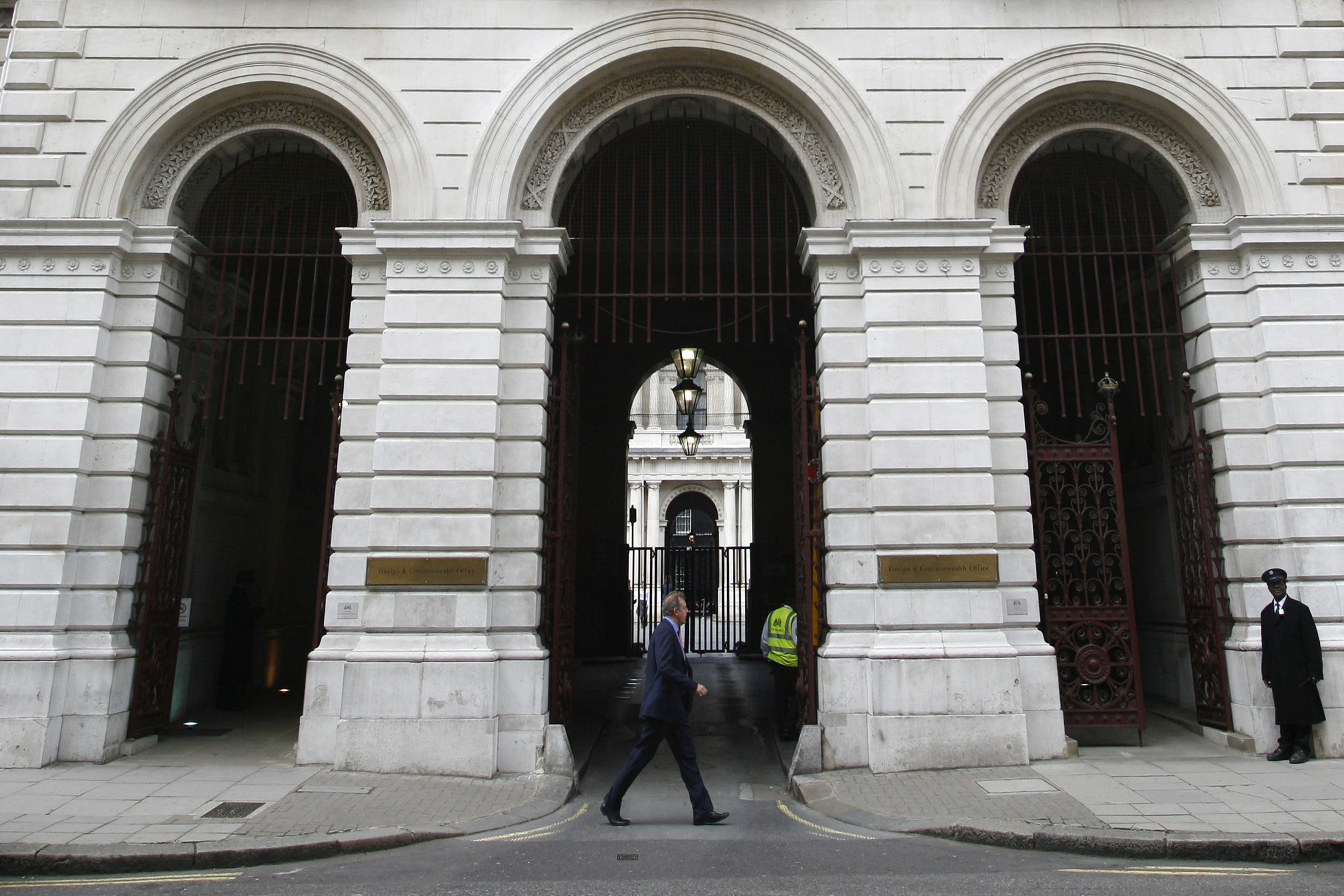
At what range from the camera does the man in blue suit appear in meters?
7.80

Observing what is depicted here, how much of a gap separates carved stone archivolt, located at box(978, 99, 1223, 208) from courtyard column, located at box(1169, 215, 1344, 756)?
0.86m

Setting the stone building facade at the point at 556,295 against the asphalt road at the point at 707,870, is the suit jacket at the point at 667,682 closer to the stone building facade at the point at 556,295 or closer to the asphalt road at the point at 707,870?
the asphalt road at the point at 707,870

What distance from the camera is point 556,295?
11336mm

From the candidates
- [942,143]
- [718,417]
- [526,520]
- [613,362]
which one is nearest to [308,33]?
[526,520]

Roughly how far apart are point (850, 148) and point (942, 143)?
114 cm

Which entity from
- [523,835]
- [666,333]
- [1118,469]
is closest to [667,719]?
[523,835]

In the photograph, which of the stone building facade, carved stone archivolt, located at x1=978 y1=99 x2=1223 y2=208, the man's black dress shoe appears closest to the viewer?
the man's black dress shoe

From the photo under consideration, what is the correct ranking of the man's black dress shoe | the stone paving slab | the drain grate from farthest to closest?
the man's black dress shoe, the drain grate, the stone paving slab

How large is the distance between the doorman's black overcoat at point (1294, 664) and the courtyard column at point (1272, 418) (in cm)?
36

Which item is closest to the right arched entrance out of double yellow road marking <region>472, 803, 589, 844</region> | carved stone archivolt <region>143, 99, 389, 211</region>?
double yellow road marking <region>472, 803, 589, 844</region>

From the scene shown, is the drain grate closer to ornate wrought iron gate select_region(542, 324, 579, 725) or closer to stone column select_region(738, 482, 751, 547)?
ornate wrought iron gate select_region(542, 324, 579, 725)

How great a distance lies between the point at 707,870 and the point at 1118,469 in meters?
7.51

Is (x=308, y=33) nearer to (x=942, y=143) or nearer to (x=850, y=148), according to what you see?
(x=850, y=148)

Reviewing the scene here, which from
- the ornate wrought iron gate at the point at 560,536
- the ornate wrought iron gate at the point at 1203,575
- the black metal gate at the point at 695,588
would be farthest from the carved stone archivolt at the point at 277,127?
the black metal gate at the point at 695,588
